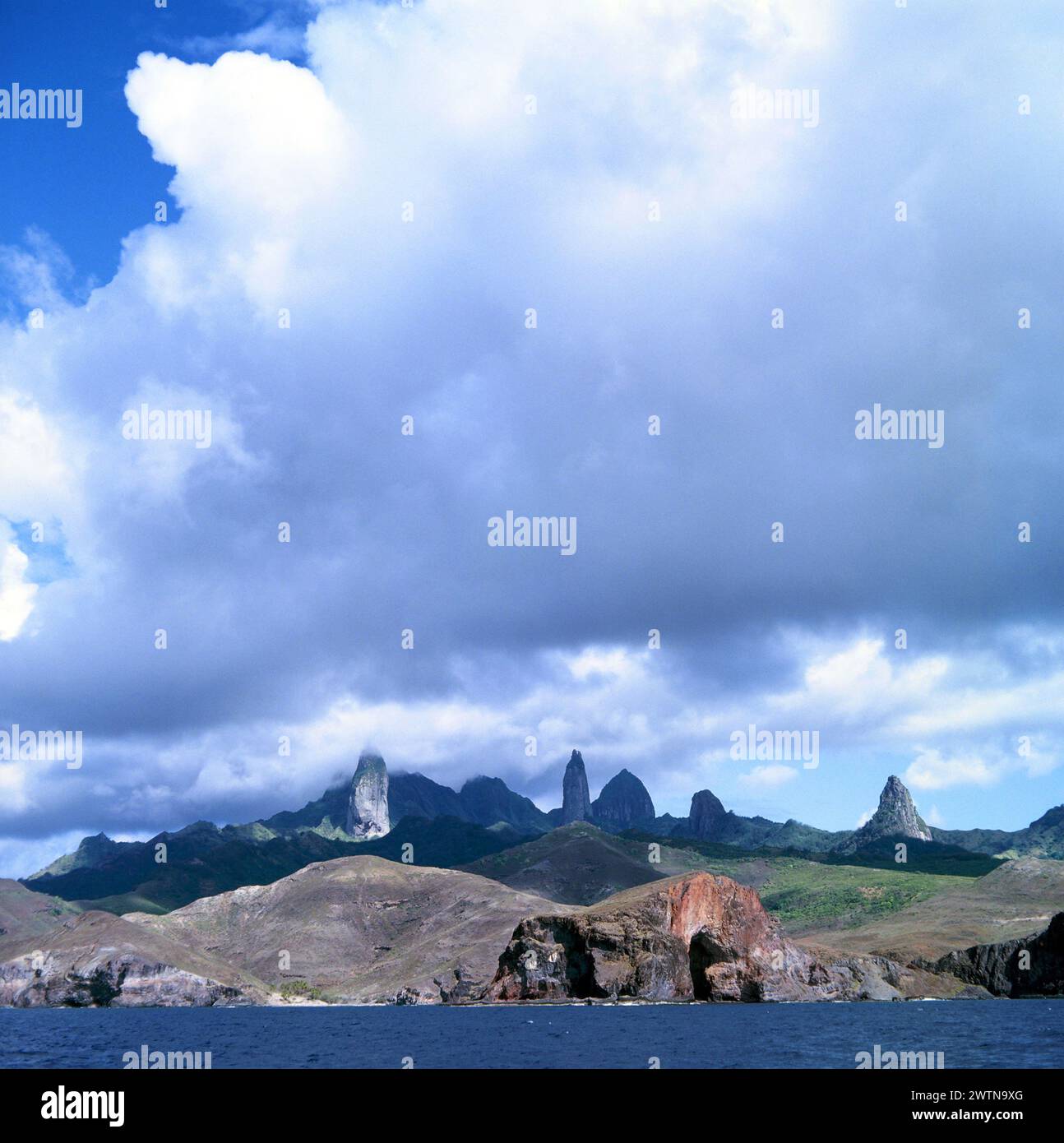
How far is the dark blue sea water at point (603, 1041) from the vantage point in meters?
99.8

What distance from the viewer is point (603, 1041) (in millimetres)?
124188

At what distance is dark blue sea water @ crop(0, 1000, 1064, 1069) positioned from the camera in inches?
3927
